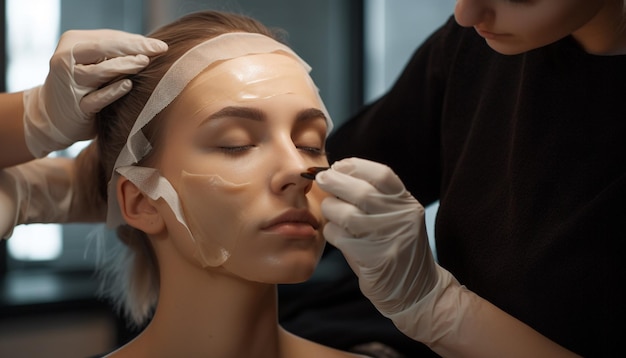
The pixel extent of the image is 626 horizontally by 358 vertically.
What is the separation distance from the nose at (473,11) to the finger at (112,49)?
1.70 ft

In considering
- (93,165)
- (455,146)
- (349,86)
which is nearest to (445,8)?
(349,86)

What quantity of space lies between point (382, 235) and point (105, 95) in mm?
548

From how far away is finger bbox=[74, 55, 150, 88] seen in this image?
1.21 m

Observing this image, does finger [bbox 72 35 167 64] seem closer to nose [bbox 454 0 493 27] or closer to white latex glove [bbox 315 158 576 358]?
white latex glove [bbox 315 158 576 358]

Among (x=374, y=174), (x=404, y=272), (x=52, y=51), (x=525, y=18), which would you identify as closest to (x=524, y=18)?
(x=525, y=18)

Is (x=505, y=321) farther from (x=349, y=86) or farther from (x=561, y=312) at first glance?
(x=349, y=86)

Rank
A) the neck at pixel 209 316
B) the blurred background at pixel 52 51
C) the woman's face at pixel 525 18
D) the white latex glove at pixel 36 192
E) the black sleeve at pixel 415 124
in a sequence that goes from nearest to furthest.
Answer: the woman's face at pixel 525 18, the neck at pixel 209 316, the white latex glove at pixel 36 192, the black sleeve at pixel 415 124, the blurred background at pixel 52 51

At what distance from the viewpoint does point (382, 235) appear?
3.47 feet

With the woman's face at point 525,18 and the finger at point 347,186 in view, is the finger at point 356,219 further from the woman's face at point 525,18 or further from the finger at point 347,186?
the woman's face at point 525,18

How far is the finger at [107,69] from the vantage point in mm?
1207

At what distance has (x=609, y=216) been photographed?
3.67 feet

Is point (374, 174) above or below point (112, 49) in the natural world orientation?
below

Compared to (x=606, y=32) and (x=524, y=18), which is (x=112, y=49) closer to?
(x=524, y=18)

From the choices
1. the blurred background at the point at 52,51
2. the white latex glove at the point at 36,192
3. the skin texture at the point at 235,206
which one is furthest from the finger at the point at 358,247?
the blurred background at the point at 52,51
